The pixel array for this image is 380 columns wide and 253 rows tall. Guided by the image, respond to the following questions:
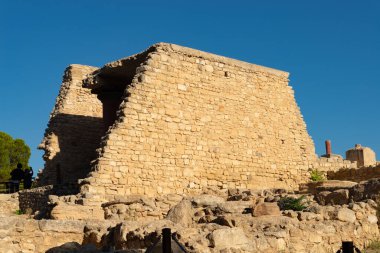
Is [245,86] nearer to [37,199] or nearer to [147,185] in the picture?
[147,185]

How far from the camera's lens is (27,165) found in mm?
38719

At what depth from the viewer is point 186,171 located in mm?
15273

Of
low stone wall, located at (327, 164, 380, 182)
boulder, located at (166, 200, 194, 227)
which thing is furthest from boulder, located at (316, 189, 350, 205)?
low stone wall, located at (327, 164, 380, 182)

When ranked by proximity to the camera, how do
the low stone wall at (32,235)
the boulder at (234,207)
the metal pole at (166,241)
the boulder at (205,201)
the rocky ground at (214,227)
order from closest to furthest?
the metal pole at (166,241) → the rocky ground at (214,227) → the low stone wall at (32,235) → the boulder at (234,207) → the boulder at (205,201)

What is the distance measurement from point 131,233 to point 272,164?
8.99m

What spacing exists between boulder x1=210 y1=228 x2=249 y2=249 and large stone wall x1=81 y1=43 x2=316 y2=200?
5669 millimetres

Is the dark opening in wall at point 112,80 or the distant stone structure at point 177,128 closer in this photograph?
the distant stone structure at point 177,128

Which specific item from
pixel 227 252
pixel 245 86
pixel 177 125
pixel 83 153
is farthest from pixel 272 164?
pixel 227 252

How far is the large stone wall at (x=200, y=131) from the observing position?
1423 centimetres

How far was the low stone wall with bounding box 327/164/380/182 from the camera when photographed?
18312mm

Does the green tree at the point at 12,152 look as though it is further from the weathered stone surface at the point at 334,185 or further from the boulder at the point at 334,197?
the boulder at the point at 334,197

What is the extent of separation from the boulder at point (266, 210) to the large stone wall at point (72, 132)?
8719 mm

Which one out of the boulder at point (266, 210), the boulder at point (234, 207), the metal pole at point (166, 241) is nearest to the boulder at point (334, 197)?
the boulder at point (234, 207)

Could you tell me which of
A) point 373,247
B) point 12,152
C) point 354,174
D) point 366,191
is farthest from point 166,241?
point 12,152
